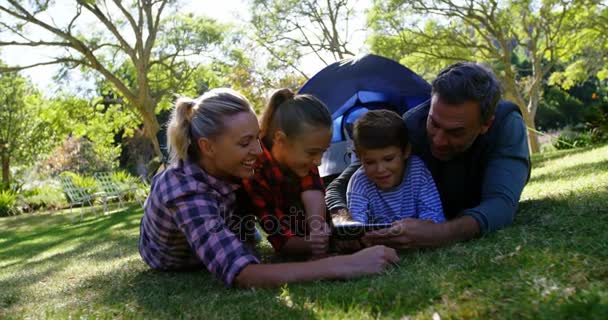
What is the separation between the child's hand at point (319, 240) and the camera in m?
3.09

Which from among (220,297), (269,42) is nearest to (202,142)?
(220,297)

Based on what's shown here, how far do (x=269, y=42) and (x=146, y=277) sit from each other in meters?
19.3

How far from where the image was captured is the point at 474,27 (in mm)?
17703

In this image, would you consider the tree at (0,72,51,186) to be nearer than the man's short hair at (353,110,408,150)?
No

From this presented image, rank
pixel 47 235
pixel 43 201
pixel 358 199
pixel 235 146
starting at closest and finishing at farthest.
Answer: pixel 235 146 → pixel 358 199 → pixel 47 235 → pixel 43 201

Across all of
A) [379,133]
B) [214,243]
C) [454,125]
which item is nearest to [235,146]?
[214,243]

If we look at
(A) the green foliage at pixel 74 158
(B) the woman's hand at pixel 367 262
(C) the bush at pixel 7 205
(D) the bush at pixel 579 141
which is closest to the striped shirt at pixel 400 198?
(B) the woman's hand at pixel 367 262

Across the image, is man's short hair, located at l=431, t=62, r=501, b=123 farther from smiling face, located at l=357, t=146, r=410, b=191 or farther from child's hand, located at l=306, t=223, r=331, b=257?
child's hand, located at l=306, t=223, r=331, b=257

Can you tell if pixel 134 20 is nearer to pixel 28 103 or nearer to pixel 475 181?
pixel 28 103

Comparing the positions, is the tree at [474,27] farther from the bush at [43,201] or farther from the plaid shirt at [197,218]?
the plaid shirt at [197,218]

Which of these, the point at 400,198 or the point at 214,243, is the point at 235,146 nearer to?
the point at 214,243

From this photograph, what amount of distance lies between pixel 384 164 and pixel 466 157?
1.97ft

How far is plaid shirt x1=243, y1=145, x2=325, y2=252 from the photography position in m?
3.24

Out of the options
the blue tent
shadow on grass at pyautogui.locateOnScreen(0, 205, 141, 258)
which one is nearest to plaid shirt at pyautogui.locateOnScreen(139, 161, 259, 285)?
the blue tent
